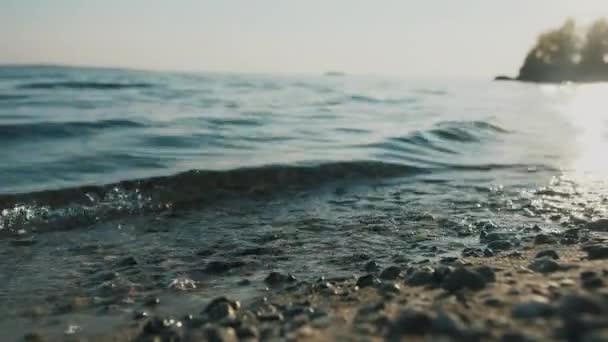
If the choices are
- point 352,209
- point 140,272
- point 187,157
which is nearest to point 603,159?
point 352,209

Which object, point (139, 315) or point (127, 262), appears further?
point (127, 262)

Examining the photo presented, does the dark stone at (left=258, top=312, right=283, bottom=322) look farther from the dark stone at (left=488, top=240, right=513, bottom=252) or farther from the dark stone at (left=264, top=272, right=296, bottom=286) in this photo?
the dark stone at (left=488, top=240, right=513, bottom=252)

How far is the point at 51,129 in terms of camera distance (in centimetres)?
1330

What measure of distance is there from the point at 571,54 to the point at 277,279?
103 meters

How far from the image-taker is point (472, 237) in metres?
5.64

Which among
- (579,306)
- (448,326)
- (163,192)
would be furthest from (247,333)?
(163,192)

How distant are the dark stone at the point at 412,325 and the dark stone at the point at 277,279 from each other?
186cm

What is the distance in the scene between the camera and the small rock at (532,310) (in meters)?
2.35

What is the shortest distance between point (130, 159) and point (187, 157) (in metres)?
1.06

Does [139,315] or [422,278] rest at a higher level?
[422,278]

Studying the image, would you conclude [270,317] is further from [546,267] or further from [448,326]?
[546,267]

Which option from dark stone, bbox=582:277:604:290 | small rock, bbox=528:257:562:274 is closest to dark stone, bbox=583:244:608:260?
small rock, bbox=528:257:562:274

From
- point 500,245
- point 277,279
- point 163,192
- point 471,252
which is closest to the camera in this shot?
point 277,279

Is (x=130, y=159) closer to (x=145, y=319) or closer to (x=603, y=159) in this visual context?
(x=145, y=319)
